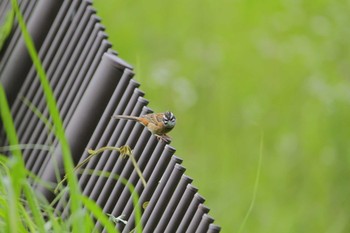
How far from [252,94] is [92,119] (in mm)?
8805

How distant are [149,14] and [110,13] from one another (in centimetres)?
101

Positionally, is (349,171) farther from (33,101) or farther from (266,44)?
(33,101)

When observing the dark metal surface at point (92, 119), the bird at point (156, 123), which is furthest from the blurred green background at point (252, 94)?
the bird at point (156, 123)

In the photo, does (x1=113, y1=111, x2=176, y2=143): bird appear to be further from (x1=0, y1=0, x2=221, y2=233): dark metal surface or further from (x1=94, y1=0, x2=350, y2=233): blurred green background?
(x1=94, y1=0, x2=350, y2=233): blurred green background

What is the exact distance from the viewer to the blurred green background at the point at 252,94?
1259 centimetres

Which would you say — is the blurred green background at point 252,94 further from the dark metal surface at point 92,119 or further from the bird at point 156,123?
the bird at point 156,123

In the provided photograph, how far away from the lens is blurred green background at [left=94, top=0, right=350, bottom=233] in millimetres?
12586

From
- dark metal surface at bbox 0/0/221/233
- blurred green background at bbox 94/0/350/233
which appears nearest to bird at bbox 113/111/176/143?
dark metal surface at bbox 0/0/221/233

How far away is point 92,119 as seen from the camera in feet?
19.2

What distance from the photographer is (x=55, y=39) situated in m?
6.91

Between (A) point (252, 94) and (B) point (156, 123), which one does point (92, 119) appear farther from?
(A) point (252, 94)

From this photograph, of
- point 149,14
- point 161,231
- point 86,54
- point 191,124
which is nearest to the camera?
point 161,231

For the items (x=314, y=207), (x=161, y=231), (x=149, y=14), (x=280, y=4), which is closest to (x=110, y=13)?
(x=149, y=14)

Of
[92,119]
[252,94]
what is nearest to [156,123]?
[92,119]
